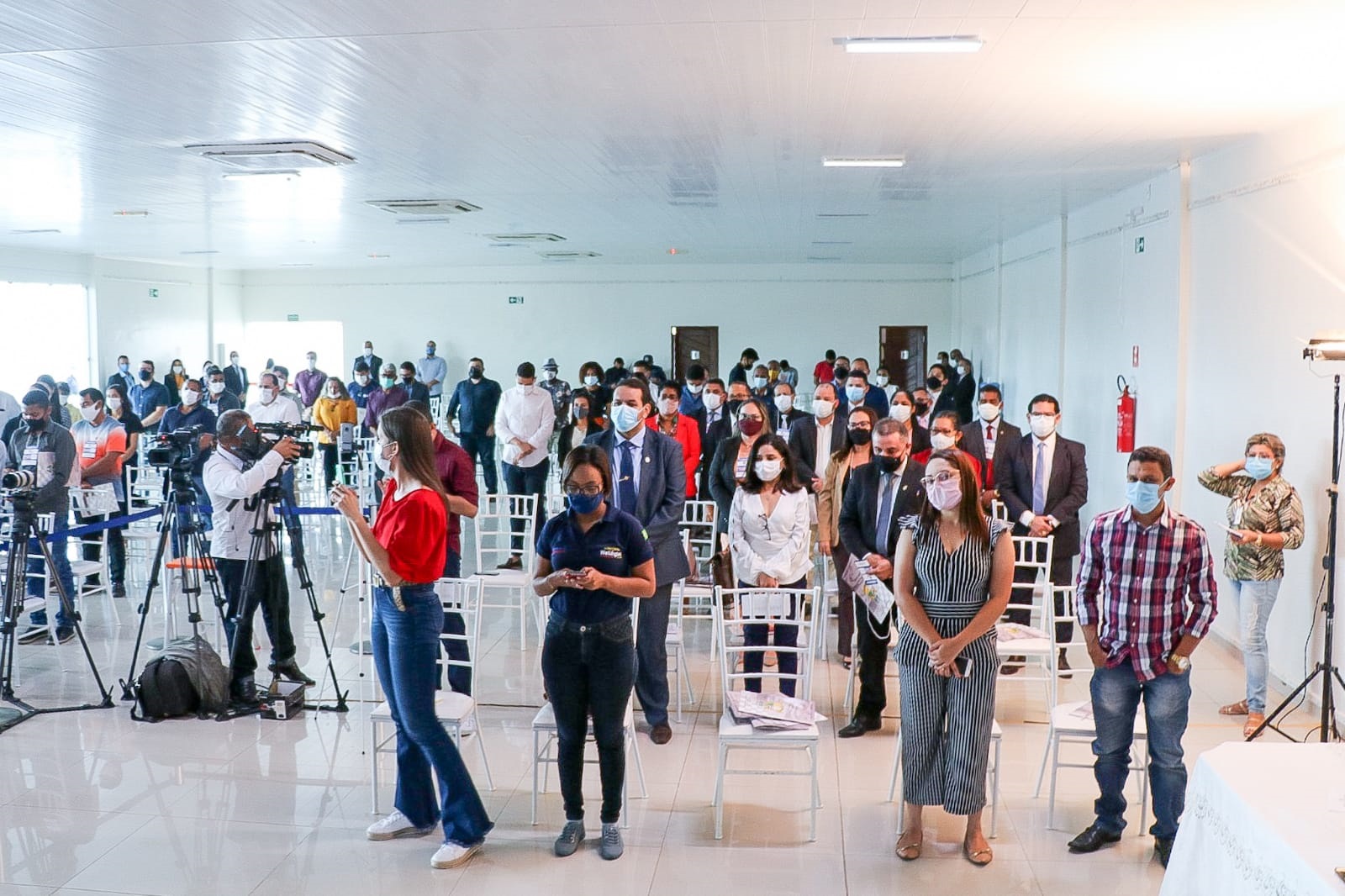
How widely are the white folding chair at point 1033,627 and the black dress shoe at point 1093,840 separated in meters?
0.71

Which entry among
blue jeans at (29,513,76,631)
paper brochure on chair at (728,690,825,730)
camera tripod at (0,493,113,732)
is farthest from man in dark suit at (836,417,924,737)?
blue jeans at (29,513,76,631)

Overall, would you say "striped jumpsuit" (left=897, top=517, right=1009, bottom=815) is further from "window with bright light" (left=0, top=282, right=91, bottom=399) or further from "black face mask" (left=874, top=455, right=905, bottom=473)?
"window with bright light" (left=0, top=282, right=91, bottom=399)

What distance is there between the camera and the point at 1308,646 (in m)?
5.97

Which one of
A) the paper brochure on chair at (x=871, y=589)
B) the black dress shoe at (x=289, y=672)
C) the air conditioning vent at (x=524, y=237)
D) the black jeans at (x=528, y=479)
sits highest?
the air conditioning vent at (x=524, y=237)

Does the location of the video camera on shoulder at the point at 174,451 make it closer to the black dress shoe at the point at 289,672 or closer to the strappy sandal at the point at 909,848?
the black dress shoe at the point at 289,672

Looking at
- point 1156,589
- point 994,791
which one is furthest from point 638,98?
point 994,791

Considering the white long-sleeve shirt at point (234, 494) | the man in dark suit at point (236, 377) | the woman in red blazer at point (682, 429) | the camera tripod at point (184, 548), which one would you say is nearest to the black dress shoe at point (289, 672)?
the camera tripod at point (184, 548)

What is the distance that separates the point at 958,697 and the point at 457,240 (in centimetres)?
1239

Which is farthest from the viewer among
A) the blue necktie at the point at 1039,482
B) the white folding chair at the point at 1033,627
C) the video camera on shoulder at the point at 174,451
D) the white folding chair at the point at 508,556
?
the blue necktie at the point at 1039,482

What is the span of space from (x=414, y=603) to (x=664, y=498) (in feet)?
5.76

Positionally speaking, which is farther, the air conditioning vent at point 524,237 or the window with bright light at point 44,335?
the window with bright light at point 44,335

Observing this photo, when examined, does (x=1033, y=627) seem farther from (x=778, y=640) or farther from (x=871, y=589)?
(x=871, y=589)

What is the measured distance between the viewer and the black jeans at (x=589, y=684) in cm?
411

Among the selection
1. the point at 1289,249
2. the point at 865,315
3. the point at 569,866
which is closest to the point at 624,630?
the point at 569,866
